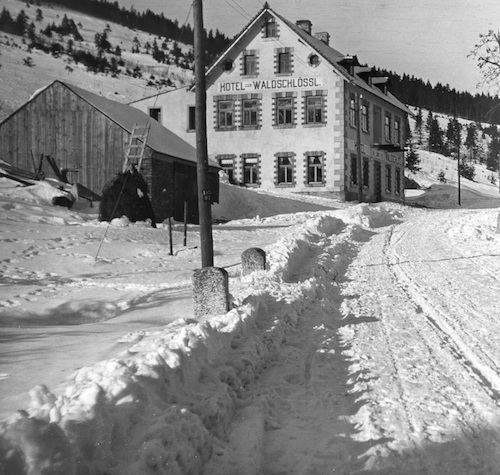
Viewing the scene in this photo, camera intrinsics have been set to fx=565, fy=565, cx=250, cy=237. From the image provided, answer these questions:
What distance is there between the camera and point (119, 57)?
8794cm

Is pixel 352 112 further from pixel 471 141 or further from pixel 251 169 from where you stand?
pixel 471 141

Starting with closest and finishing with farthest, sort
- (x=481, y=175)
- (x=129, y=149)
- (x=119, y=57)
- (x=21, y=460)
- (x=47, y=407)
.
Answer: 1. (x=21, y=460)
2. (x=47, y=407)
3. (x=129, y=149)
4. (x=119, y=57)
5. (x=481, y=175)

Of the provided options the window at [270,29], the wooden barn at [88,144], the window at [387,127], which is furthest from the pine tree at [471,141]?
the wooden barn at [88,144]

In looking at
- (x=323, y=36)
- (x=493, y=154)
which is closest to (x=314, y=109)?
(x=323, y=36)

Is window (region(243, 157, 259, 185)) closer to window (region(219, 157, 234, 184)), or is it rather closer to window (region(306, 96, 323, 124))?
window (region(219, 157, 234, 184))

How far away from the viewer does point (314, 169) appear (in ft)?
120

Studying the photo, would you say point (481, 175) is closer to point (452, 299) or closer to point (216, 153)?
point (216, 153)

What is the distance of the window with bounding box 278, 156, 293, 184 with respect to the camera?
36812 mm

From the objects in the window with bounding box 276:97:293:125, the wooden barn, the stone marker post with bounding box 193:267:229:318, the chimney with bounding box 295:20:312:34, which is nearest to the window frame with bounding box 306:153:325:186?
the window with bounding box 276:97:293:125

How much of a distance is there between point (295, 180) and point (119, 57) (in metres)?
61.4

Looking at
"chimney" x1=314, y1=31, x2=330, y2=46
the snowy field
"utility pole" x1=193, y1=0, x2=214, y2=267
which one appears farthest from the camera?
A: "chimney" x1=314, y1=31, x2=330, y2=46

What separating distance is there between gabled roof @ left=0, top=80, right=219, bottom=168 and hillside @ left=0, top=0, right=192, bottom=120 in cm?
1804

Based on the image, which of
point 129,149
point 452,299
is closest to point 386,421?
point 452,299

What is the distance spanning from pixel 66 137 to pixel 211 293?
1902 centimetres
